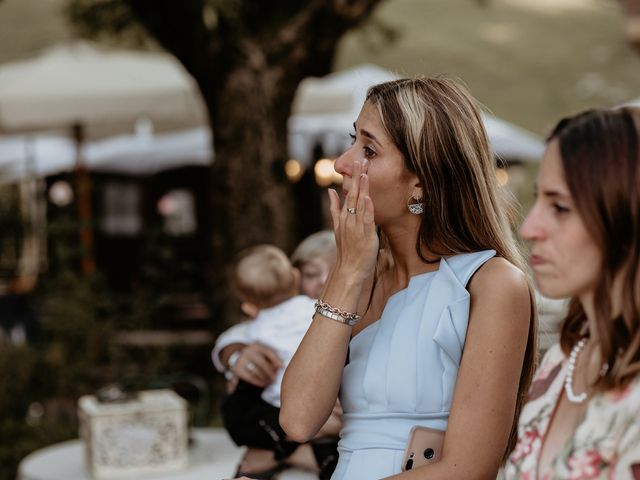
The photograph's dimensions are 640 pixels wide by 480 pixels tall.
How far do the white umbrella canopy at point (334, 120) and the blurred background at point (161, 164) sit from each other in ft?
0.07

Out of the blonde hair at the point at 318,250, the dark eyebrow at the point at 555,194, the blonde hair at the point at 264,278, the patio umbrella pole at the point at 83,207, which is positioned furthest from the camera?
the patio umbrella pole at the point at 83,207

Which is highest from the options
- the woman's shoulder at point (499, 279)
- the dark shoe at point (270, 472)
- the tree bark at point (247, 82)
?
the tree bark at point (247, 82)

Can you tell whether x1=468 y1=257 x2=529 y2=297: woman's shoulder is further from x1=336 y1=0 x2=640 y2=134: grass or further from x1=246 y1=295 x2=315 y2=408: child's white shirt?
x1=336 y1=0 x2=640 y2=134: grass

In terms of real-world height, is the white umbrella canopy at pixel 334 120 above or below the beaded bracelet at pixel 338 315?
above

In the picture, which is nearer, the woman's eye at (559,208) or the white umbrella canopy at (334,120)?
the woman's eye at (559,208)

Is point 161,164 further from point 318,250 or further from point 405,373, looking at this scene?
point 405,373

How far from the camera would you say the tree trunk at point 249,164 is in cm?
587

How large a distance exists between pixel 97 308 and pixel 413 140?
4.91 m

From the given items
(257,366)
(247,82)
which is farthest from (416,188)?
(247,82)

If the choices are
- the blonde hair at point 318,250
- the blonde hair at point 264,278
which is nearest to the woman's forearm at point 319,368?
the blonde hair at point 264,278

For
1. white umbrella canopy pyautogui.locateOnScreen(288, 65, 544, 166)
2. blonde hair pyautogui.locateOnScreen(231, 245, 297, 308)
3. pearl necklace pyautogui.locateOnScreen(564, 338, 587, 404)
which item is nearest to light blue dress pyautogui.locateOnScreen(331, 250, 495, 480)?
pearl necklace pyautogui.locateOnScreen(564, 338, 587, 404)

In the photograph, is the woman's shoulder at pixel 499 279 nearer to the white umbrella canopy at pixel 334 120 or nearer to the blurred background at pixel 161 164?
the blurred background at pixel 161 164

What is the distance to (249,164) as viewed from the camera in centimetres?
598

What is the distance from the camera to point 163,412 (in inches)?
163
